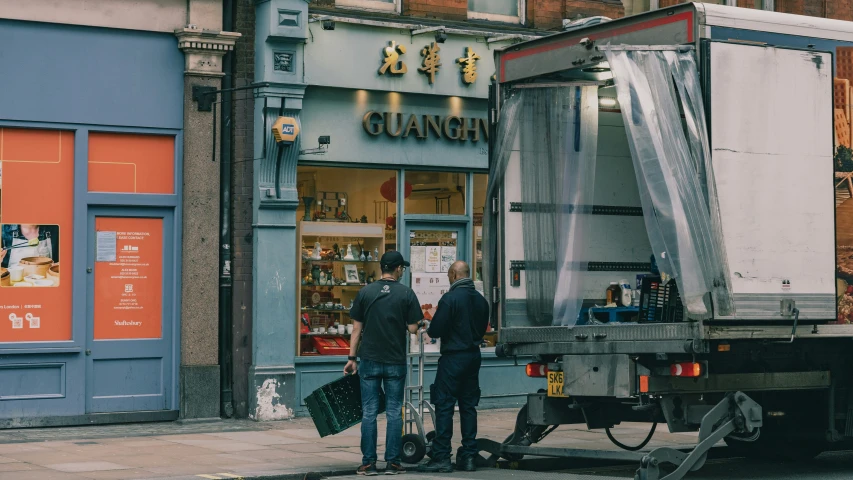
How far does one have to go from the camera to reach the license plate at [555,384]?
10344 mm

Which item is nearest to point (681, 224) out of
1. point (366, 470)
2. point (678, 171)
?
point (678, 171)

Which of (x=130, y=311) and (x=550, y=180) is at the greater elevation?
(x=550, y=180)

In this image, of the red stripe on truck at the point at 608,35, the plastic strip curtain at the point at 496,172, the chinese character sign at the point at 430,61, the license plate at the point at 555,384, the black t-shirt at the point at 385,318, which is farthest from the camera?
the chinese character sign at the point at 430,61

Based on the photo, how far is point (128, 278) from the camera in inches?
539

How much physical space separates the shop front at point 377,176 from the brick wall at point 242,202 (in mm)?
269

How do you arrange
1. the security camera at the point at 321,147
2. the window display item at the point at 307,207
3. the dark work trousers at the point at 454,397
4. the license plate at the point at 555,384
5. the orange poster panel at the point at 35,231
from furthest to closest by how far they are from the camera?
the window display item at the point at 307,207, the security camera at the point at 321,147, the orange poster panel at the point at 35,231, the dark work trousers at the point at 454,397, the license plate at the point at 555,384

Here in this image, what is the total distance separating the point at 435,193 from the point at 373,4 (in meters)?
2.43

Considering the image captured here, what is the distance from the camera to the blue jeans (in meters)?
10.5

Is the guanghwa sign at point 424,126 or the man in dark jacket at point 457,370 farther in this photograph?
the guanghwa sign at point 424,126

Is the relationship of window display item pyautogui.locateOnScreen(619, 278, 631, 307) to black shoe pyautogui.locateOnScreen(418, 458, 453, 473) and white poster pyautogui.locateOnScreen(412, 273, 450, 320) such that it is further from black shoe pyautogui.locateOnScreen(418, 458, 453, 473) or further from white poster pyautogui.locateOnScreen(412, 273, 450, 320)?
white poster pyautogui.locateOnScreen(412, 273, 450, 320)

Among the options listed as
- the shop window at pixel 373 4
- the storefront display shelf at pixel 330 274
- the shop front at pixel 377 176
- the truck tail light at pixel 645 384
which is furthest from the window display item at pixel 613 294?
the shop window at pixel 373 4

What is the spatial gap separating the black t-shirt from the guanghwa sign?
462 centimetres

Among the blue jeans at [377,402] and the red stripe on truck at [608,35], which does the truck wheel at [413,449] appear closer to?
the blue jeans at [377,402]

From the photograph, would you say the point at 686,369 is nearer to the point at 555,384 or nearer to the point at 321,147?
the point at 555,384
